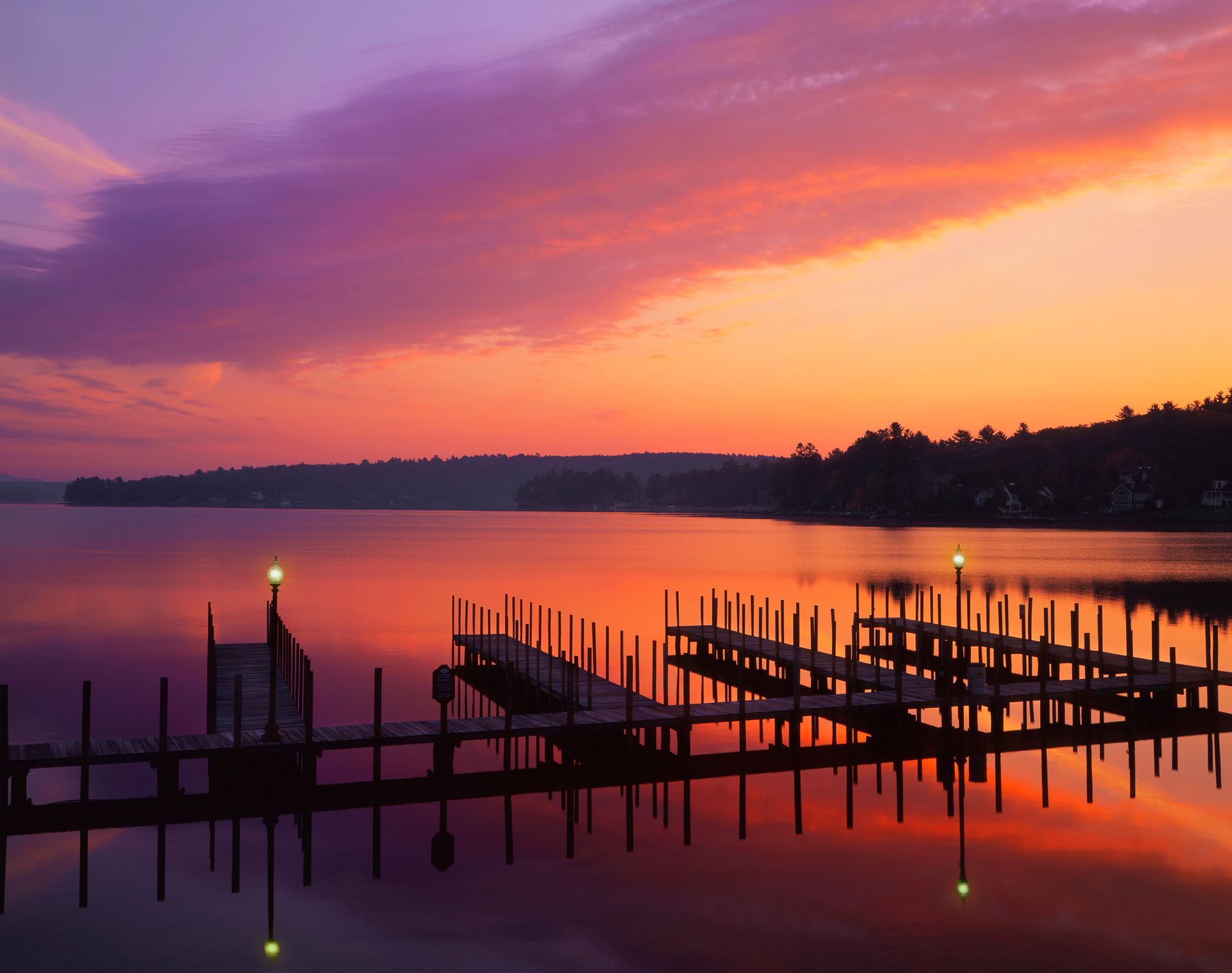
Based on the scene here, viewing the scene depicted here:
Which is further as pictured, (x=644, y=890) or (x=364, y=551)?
(x=364, y=551)

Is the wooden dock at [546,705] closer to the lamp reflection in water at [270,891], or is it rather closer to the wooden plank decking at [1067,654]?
the wooden plank decking at [1067,654]

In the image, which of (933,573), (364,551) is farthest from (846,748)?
(364,551)

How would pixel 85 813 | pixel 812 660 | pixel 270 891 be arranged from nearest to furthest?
1. pixel 270 891
2. pixel 85 813
3. pixel 812 660

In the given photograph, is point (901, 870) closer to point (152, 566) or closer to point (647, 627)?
point (647, 627)

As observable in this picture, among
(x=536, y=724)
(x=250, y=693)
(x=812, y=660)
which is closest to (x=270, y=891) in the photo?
(x=536, y=724)

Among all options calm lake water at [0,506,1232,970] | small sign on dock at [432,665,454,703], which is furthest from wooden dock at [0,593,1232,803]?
calm lake water at [0,506,1232,970]

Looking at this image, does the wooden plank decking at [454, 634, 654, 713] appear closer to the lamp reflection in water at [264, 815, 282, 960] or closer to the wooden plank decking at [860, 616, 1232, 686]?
the lamp reflection in water at [264, 815, 282, 960]

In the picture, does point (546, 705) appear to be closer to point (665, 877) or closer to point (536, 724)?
point (536, 724)

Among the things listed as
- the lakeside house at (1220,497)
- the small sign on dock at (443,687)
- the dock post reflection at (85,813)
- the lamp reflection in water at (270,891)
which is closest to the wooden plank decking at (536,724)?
the dock post reflection at (85,813)

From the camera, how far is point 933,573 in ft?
328

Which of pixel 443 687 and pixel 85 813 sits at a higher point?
pixel 443 687

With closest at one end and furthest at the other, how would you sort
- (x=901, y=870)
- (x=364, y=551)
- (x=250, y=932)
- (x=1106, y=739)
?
1. (x=250, y=932)
2. (x=901, y=870)
3. (x=1106, y=739)
4. (x=364, y=551)

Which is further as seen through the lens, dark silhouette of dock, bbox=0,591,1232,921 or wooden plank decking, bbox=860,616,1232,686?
wooden plank decking, bbox=860,616,1232,686

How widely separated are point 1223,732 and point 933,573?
239 ft
